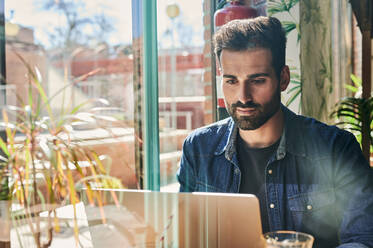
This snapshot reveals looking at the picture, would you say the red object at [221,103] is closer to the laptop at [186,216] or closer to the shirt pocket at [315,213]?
the shirt pocket at [315,213]

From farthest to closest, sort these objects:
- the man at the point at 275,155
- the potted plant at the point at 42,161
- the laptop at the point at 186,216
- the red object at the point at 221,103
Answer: the red object at the point at 221,103 → the man at the point at 275,155 → the potted plant at the point at 42,161 → the laptop at the point at 186,216

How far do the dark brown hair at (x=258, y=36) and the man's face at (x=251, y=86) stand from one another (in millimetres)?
25

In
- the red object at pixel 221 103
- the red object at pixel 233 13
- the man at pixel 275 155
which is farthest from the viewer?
the red object at pixel 221 103

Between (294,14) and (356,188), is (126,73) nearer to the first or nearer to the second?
(294,14)

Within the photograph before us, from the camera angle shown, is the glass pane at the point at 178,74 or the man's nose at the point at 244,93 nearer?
the man's nose at the point at 244,93

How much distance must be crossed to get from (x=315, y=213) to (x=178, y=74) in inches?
39.1

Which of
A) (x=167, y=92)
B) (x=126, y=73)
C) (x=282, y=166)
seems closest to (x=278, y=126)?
(x=282, y=166)

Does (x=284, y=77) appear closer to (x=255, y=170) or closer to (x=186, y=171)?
(x=255, y=170)

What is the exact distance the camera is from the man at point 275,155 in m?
1.88

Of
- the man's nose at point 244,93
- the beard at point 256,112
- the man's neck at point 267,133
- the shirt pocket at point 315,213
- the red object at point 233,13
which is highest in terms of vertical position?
the red object at point 233,13

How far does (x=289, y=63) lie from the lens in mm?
1957

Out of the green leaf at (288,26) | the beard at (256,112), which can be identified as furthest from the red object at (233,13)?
the beard at (256,112)

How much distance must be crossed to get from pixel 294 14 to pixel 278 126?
0.55 meters

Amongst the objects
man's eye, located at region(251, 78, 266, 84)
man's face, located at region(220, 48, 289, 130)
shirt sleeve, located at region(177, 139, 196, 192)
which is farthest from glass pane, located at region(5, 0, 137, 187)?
man's eye, located at region(251, 78, 266, 84)
